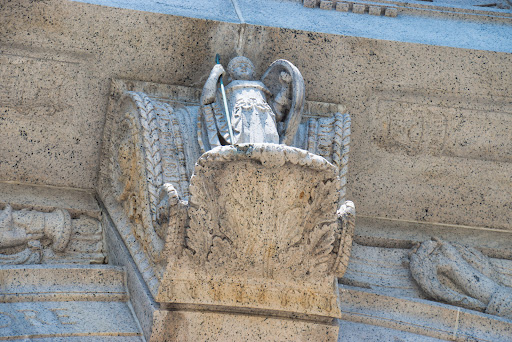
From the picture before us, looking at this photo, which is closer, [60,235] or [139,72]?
[60,235]

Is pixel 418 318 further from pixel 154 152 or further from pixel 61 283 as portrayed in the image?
pixel 61 283

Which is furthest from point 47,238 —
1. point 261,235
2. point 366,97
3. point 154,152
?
point 366,97

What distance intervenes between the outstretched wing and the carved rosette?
0.75 meters

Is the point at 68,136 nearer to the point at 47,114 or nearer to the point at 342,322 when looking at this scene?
the point at 47,114

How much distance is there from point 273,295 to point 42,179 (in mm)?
1619

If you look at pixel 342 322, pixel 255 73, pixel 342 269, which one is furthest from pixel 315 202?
pixel 255 73

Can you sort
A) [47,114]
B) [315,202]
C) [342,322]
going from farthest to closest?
[47,114] → [342,322] → [315,202]

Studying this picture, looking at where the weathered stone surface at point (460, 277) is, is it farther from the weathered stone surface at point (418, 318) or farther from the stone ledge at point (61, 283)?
the stone ledge at point (61, 283)

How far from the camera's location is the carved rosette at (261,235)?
3.99m

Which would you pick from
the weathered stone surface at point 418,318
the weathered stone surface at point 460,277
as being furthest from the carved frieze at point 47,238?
the weathered stone surface at point 460,277

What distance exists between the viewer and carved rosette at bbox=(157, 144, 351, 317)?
3.99 metres

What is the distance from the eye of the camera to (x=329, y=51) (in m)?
5.33

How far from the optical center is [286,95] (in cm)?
492

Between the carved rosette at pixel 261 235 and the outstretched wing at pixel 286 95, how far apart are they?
754 millimetres
